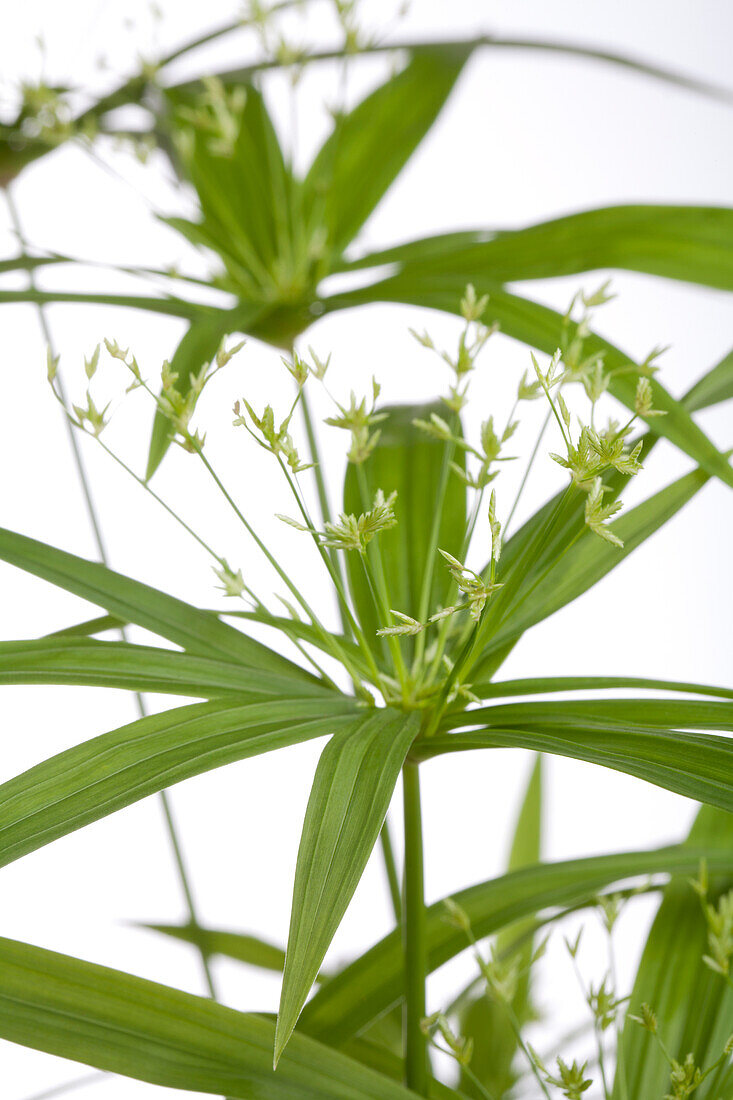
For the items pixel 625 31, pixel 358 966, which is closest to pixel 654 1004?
pixel 358 966

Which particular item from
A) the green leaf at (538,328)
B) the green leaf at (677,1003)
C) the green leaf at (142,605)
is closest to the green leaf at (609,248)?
the green leaf at (538,328)

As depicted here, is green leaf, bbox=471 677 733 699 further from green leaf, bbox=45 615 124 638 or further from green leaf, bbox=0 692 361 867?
green leaf, bbox=45 615 124 638

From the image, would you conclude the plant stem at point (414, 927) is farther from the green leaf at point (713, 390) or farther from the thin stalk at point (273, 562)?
the green leaf at point (713, 390)

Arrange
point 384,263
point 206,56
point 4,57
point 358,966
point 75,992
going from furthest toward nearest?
point 206,56 < point 4,57 < point 384,263 < point 358,966 < point 75,992

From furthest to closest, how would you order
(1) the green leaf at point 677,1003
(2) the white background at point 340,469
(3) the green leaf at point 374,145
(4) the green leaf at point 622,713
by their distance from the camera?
(2) the white background at point 340,469
(3) the green leaf at point 374,145
(1) the green leaf at point 677,1003
(4) the green leaf at point 622,713

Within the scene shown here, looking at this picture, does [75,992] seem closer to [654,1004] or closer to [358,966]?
[358,966]

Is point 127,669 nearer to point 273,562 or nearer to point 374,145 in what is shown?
point 273,562

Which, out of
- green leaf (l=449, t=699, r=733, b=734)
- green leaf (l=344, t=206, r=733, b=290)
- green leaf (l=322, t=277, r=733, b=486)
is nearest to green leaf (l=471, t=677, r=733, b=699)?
green leaf (l=449, t=699, r=733, b=734)
